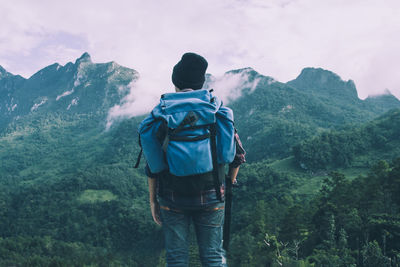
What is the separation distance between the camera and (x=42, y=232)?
75938 mm

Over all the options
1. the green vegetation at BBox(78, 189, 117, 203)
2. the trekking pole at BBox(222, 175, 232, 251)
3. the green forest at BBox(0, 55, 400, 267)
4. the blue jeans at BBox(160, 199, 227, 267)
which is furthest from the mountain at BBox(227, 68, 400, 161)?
the blue jeans at BBox(160, 199, 227, 267)

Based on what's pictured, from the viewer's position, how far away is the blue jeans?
2.27m

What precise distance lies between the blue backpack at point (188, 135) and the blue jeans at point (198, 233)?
392mm

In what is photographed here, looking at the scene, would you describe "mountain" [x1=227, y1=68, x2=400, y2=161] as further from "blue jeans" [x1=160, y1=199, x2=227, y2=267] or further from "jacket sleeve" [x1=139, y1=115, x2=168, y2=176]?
"jacket sleeve" [x1=139, y1=115, x2=168, y2=176]

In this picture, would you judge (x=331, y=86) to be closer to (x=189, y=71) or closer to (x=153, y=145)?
(x=189, y=71)

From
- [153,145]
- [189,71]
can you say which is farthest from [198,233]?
[189,71]

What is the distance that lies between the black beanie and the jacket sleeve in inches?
20.5

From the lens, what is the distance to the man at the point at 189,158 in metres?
2.04

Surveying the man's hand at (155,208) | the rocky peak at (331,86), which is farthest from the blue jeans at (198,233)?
the rocky peak at (331,86)

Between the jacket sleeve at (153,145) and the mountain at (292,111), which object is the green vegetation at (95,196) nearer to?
the mountain at (292,111)

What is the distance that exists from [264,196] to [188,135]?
195 ft

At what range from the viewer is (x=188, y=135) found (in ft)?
6.75

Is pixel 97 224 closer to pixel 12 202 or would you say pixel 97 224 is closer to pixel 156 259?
pixel 156 259

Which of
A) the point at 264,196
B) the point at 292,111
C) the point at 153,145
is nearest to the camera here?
the point at 153,145
